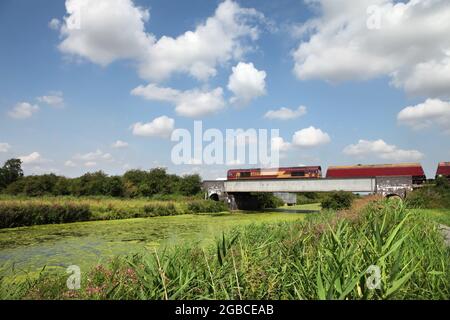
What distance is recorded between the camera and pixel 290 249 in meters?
4.92

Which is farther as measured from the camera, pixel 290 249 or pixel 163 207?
pixel 163 207

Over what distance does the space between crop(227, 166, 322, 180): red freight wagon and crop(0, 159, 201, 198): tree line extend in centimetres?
724

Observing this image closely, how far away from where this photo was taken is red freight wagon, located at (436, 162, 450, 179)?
104 feet

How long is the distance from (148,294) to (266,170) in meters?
34.7

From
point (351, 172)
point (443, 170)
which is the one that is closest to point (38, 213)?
point (351, 172)

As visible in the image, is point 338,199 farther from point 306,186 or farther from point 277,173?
point 277,173

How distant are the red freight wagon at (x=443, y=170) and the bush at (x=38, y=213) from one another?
3364 centimetres

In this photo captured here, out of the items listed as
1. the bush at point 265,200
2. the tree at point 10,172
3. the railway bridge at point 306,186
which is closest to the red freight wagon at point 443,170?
the railway bridge at point 306,186

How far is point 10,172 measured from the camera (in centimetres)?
4962

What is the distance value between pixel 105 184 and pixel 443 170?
40502mm

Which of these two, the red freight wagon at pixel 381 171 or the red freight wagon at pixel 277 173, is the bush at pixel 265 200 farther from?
the red freight wagon at pixel 381 171
